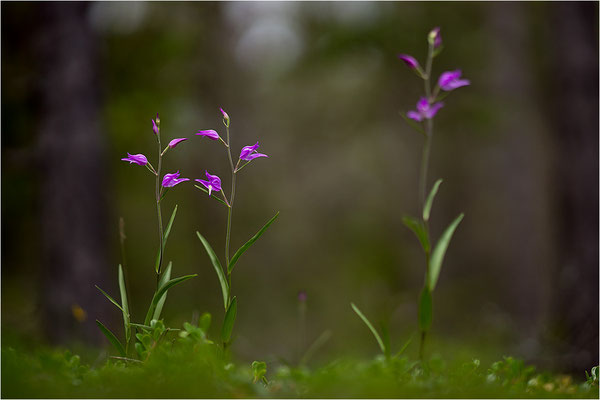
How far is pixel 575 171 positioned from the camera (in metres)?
4.20

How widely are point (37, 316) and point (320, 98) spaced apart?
24.6 ft

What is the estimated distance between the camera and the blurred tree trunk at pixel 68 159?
170 inches

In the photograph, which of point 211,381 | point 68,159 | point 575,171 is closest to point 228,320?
point 211,381

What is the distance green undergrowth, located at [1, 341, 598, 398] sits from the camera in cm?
116

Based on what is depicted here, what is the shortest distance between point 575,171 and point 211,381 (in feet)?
13.1

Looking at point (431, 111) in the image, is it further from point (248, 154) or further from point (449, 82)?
point (248, 154)

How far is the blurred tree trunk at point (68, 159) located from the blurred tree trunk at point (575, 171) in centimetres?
394

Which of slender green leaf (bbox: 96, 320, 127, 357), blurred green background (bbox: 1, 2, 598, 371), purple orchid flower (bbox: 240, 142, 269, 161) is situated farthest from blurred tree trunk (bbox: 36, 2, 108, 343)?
purple orchid flower (bbox: 240, 142, 269, 161)

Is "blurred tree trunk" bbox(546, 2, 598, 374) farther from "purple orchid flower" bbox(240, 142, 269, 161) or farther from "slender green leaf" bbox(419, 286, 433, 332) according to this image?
"purple orchid flower" bbox(240, 142, 269, 161)

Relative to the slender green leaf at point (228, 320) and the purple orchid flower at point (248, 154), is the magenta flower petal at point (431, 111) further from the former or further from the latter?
the slender green leaf at point (228, 320)

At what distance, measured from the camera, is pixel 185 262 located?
8719 millimetres

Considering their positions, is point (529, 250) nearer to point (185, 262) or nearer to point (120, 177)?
point (185, 262)

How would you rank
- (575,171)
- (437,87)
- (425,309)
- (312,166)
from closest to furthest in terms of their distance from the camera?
(425,309), (437,87), (575,171), (312,166)

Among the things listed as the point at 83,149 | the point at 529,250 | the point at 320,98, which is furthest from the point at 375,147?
the point at 83,149
